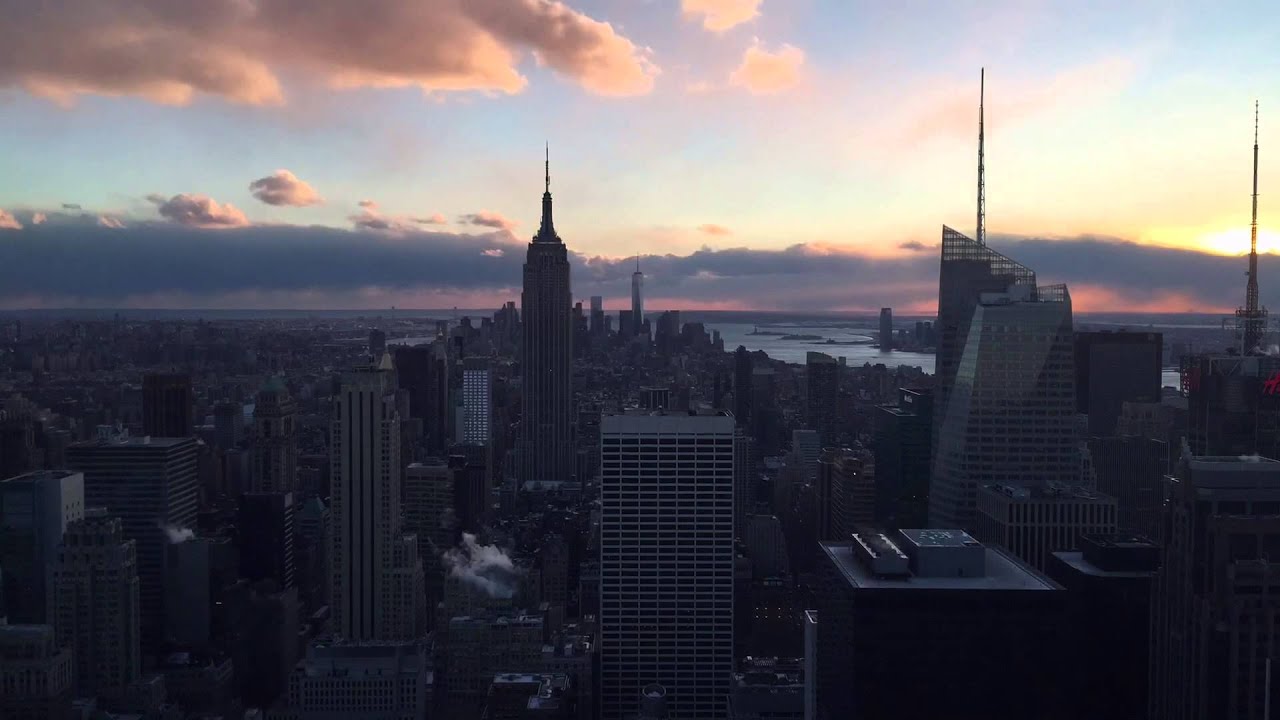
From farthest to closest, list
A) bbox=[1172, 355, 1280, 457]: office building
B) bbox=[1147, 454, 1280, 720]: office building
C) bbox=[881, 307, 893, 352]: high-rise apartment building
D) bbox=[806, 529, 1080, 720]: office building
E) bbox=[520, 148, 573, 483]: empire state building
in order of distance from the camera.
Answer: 1. bbox=[520, 148, 573, 483]: empire state building
2. bbox=[881, 307, 893, 352]: high-rise apartment building
3. bbox=[1172, 355, 1280, 457]: office building
4. bbox=[806, 529, 1080, 720]: office building
5. bbox=[1147, 454, 1280, 720]: office building

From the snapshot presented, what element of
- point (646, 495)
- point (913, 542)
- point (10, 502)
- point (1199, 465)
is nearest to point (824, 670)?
point (913, 542)

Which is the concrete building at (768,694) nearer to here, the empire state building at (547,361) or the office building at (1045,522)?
the office building at (1045,522)

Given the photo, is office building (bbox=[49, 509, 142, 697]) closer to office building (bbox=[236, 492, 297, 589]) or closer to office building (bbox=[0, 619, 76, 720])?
office building (bbox=[0, 619, 76, 720])

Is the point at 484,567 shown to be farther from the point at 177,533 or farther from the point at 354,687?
the point at 354,687

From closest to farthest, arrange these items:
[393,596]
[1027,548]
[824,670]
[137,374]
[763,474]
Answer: [824,670], [137,374], [1027,548], [393,596], [763,474]

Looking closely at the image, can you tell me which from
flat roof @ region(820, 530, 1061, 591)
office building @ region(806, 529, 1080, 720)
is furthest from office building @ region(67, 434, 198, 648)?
office building @ region(806, 529, 1080, 720)

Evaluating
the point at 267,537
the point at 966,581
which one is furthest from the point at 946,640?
the point at 267,537

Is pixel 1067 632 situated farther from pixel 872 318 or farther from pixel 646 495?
pixel 872 318

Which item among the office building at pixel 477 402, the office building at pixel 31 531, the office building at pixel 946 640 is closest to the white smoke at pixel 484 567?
the office building at pixel 31 531
